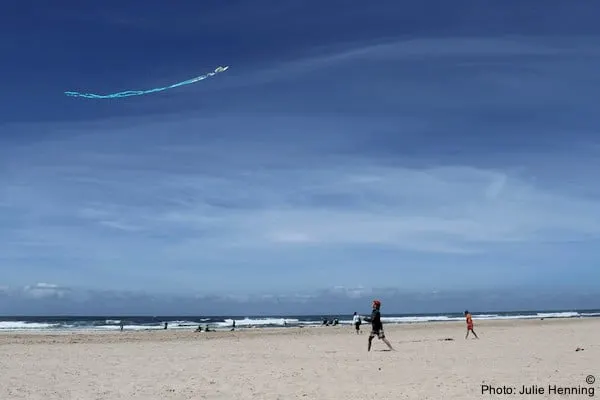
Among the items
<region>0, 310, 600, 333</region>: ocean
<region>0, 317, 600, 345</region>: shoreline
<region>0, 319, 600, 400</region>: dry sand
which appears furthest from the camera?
<region>0, 310, 600, 333</region>: ocean

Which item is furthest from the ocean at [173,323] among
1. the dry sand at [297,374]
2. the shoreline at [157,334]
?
the dry sand at [297,374]

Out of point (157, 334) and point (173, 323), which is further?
point (173, 323)

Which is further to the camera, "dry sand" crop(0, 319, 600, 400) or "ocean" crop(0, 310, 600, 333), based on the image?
"ocean" crop(0, 310, 600, 333)

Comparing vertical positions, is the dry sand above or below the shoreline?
above

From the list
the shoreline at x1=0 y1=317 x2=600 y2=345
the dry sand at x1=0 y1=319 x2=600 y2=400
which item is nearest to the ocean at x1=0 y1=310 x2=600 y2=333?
the shoreline at x1=0 y1=317 x2=600 y2=345

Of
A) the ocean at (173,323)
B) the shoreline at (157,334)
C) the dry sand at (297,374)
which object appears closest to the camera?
the dry sand at (297,374)

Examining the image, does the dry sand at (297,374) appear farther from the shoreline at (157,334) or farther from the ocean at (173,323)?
the ocean at (173,323)

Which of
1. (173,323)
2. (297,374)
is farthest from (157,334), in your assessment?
(173,323)

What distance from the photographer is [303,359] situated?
18625 millimetres

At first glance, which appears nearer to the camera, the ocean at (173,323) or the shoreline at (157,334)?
the shoreline at (157,334)

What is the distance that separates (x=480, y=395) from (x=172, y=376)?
294 inches

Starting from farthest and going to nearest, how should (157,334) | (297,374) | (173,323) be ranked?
(173,323)
(157,334)
(297,374)

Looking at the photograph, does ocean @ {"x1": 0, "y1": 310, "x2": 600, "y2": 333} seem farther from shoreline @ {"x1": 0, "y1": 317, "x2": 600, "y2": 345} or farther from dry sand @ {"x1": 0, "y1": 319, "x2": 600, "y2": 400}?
dry sand @ {"x1": 0, "y1": 319, "x2": 600, "y2": 400}

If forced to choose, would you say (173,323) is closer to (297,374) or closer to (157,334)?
(157,334)
